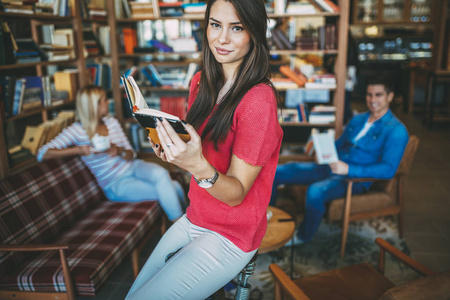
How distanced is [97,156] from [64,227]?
23.6 inches

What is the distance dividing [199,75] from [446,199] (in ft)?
11.0

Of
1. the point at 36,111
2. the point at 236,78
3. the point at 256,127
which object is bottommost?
the point at 36,111

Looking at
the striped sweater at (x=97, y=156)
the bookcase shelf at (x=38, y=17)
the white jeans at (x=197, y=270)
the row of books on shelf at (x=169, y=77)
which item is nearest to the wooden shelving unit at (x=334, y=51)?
the row of books on shelf at (x=169, y=77)

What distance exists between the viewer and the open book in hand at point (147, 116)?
99cm

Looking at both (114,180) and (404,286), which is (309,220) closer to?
(114,180)

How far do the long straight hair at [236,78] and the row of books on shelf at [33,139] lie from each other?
2101 mm

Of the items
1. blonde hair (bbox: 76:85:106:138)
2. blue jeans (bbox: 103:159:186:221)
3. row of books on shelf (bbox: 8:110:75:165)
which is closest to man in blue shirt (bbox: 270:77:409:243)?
blue jeans (bbox: 103:159:186:221)

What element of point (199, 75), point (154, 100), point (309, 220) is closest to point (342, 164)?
point (309, 220)

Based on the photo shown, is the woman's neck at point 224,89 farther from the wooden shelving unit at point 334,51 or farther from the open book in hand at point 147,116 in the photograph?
the wooden shelving unit at point 334,51

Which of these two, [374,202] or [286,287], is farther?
[374,202]

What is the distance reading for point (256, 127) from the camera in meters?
1.11

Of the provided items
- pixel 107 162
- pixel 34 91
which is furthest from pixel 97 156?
pixel 34 91

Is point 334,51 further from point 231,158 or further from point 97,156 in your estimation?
point 231,158

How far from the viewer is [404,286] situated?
3.60ft
